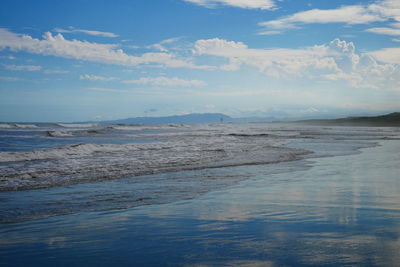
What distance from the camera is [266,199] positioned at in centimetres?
716

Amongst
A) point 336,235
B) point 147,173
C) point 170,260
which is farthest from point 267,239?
point 147,173

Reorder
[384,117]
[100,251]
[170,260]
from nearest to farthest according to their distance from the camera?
[170,260]
[100,251]
[384,117]

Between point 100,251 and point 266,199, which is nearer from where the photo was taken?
point 100,251

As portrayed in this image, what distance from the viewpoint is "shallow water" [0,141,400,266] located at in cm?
390

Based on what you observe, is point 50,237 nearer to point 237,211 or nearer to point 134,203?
point 134,203

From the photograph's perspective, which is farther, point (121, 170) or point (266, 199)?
point (121, 170)

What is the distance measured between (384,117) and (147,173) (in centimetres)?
10446

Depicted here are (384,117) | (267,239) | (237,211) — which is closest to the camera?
(267,239)

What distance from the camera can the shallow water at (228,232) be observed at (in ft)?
12.8

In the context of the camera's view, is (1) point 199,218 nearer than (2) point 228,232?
No

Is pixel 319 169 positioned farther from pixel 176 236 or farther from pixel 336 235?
pixel 176 236

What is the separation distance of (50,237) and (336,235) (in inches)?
153

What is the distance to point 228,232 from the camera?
16.0 feet

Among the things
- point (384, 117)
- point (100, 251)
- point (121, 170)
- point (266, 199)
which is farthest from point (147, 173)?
point (384, 117)
